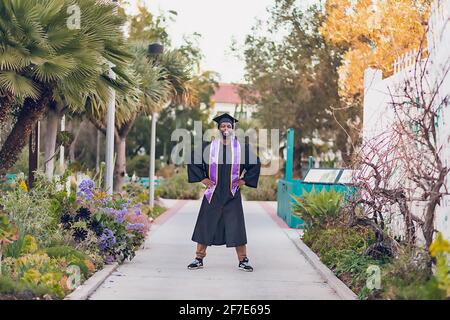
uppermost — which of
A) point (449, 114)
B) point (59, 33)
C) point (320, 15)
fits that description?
point (320, 15)

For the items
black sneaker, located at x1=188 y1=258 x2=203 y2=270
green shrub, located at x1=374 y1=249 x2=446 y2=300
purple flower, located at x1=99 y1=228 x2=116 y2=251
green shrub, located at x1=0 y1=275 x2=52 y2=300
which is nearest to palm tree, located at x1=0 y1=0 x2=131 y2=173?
purple flower, located at x1=99 y1=228 x2=116 y2=251

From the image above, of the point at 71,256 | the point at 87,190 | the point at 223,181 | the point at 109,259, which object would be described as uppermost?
the point at 223,181

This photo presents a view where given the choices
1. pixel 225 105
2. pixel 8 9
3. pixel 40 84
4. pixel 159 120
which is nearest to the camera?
pixel 8 9

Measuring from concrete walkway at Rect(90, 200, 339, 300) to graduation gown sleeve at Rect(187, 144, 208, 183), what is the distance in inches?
47.5

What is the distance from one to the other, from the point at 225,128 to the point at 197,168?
64 centimetres

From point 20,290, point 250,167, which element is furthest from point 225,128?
point 20,290

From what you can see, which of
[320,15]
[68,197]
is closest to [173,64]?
[320,15]

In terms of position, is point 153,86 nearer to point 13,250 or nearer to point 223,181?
point 223,181

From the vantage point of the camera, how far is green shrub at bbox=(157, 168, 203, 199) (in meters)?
36.0

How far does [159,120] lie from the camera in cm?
5031

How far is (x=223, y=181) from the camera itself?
11297mm

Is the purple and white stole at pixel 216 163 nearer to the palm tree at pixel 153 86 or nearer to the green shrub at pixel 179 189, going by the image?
the palm tree at pixel 153 86
